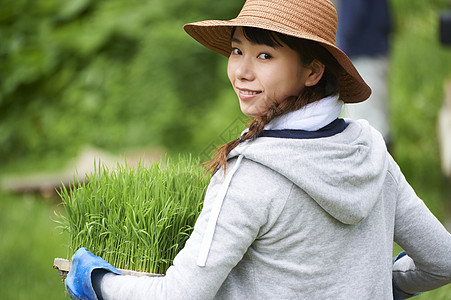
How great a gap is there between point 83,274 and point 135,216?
0.21m

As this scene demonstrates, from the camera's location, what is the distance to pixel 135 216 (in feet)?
6.15

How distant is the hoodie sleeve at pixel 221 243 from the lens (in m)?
1.65

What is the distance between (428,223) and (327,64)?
0.57 m

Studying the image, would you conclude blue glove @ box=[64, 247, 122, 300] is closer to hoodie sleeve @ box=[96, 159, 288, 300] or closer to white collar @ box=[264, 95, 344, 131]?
hoodie sleeve @ box=[96, 159, 288, 300]

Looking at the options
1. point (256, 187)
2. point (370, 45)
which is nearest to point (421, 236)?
point (256, 187)

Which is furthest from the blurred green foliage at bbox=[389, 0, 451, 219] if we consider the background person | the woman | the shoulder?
the shoulder

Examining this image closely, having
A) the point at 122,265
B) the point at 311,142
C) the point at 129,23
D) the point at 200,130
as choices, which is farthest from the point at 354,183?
the point at 129,23

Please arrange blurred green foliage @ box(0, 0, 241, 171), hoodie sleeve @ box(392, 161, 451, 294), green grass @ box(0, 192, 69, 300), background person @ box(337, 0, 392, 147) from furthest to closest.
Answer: blurred green foliage @ box(0, 0, 241, 171)
background person @ box(337, 0, 392, 147)
green grass @ box(0, 192, 69, 300)
hoodie sleeve @ box(392, 161, 451, 294)

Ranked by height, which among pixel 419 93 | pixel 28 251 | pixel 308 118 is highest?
pixel 419 93

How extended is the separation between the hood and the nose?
22cm

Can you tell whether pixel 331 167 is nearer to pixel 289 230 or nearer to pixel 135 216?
pixel 289 230

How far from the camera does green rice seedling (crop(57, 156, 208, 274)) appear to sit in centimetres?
188

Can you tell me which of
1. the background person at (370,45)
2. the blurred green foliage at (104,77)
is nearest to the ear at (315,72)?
the background person at (370,45)

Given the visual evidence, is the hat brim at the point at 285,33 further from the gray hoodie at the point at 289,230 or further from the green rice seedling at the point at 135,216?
the green rice seedling at the point at 135,216
